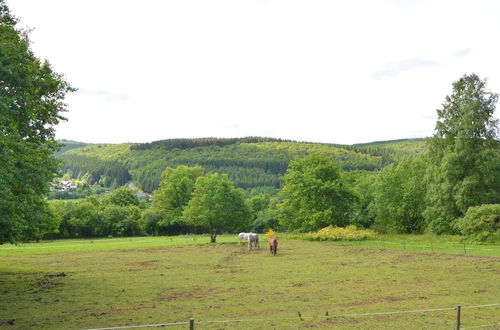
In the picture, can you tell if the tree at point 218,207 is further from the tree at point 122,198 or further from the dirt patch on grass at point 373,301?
the dirt patch on grass at point 373,301

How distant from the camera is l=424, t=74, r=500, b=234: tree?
161 feet

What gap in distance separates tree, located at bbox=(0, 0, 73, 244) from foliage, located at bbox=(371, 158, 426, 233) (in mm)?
55276

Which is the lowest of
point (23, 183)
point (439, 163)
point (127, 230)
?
point (127, 230)

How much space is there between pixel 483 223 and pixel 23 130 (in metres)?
42.1

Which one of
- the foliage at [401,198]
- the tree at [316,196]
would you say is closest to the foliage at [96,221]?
the tree at [316,196]

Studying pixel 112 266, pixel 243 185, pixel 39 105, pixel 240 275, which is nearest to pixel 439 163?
pixel 240 275

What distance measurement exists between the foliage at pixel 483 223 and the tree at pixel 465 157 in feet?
12.9

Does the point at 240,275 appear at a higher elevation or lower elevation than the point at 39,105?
lower

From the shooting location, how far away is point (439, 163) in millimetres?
53312

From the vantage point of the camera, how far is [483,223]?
43.8 metres

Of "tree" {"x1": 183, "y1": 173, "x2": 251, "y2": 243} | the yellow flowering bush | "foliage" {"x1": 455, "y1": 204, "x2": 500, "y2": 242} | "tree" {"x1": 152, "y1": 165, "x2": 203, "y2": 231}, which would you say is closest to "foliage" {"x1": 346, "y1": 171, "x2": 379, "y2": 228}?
the yellow flowering bush

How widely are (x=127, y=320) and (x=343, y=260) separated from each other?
2287cm

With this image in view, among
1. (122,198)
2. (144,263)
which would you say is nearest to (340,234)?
(144,263)

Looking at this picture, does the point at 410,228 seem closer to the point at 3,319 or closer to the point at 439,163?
the point at 439,163
